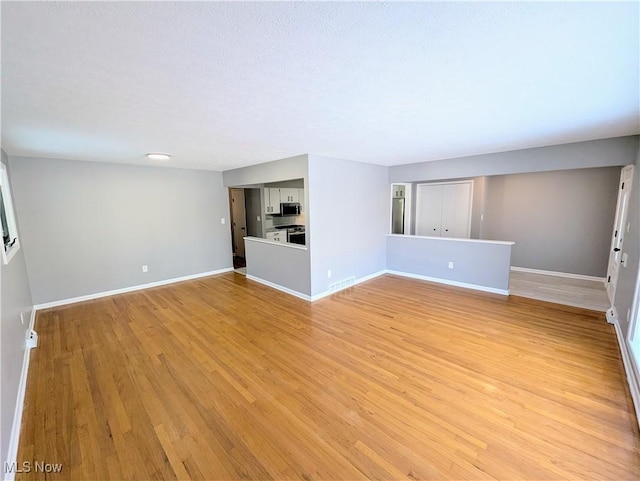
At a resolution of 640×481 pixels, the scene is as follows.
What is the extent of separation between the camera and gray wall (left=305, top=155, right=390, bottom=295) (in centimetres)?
420

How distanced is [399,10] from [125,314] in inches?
185

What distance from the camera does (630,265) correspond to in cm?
284

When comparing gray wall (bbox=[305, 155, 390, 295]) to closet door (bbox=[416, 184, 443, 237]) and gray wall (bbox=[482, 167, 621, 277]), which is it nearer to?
closet door (bbox=[416, 184, 443, 237])

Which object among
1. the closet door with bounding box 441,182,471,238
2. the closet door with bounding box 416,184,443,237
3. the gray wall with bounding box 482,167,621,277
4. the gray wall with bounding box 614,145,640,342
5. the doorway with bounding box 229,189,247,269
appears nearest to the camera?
the gray wall with bounding box 614,145,640,342

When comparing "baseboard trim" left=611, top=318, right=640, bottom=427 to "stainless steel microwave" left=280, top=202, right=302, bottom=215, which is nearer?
"baseboard trim" left=611, top=318, right=640, bottom=427

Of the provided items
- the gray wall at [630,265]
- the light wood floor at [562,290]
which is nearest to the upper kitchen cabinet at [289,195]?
the light wood floor at [562,290]

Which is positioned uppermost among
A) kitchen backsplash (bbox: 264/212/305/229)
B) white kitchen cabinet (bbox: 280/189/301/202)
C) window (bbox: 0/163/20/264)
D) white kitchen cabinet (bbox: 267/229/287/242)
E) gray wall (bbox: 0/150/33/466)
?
white kitchen cabinet (bbox: 280/189/301/202)

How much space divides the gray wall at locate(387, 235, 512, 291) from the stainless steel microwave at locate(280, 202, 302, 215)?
291 cm

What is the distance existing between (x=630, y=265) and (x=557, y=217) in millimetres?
2900

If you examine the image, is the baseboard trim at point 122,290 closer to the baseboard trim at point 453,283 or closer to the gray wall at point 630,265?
the baseboard trim at point 453,283

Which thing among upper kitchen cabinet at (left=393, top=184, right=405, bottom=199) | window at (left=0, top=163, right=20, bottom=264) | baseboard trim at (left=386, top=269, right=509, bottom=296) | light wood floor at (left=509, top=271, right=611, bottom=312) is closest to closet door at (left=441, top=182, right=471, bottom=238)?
upper kitchen cabinet at (left=393, top=184, right=405, bottom=199)

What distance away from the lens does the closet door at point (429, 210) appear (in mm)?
6526

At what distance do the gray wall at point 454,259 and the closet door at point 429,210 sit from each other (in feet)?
4.99

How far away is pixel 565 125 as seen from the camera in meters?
2.64
